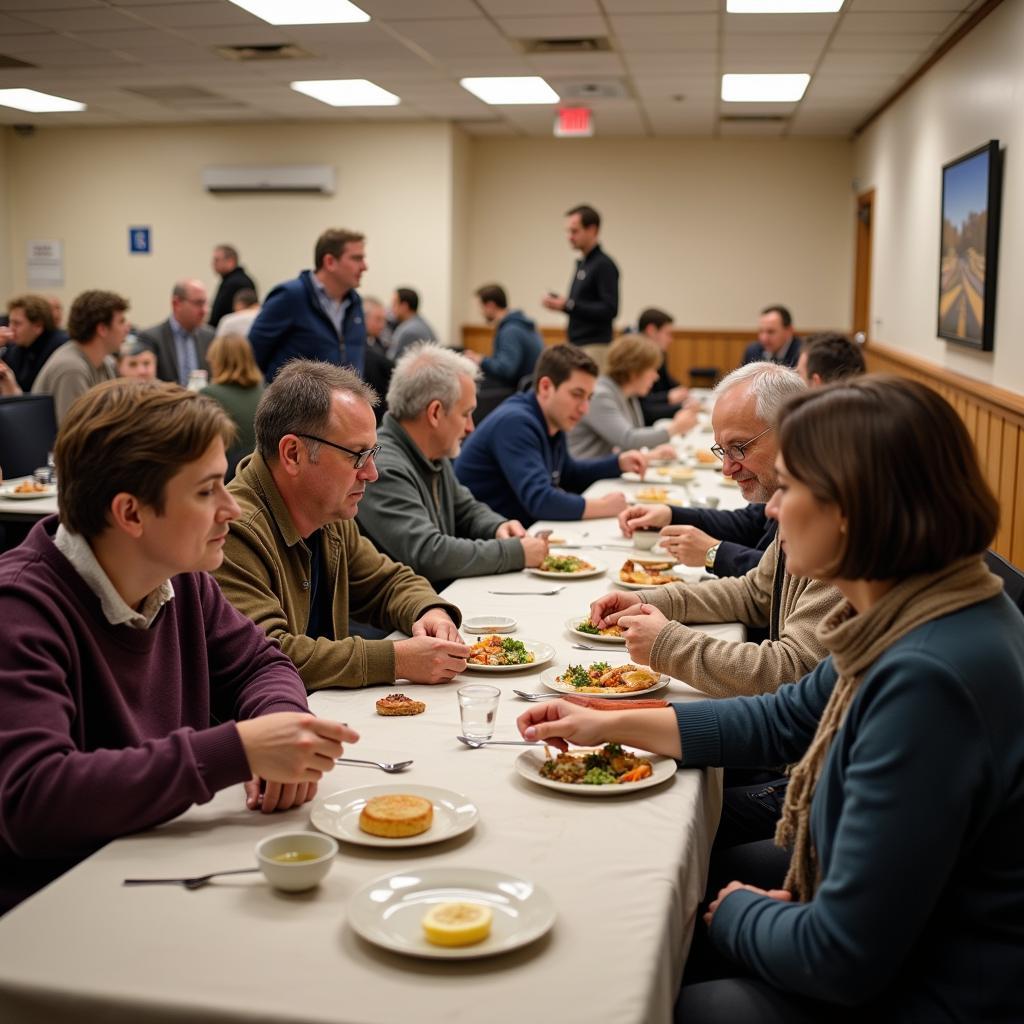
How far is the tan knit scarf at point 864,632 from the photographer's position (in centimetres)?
126

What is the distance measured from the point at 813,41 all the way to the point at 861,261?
14.5 feet

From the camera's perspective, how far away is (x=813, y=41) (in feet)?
21.9

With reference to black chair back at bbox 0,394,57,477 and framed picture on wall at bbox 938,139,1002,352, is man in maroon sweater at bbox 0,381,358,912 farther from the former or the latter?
framed picture on wall at bbox 938,139,1002,352

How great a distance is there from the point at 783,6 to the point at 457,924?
5.79 meters

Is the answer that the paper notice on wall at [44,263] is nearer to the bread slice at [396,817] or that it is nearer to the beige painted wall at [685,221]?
the beige painted wall at [685,221]

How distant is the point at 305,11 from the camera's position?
6.25m

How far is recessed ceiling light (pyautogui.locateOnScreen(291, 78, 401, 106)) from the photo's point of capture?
836cm

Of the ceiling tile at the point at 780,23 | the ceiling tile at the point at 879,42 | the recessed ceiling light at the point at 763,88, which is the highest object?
the recessed ceiling light at the point at 763,88

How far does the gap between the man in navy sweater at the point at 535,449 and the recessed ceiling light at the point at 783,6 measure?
2742mm

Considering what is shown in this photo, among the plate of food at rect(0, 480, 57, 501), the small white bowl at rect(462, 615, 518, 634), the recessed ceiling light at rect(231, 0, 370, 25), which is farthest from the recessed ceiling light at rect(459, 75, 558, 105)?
the small white bowl at rect(462, 615, 518, 634)

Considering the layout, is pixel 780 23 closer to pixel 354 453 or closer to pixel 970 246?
pixel 970 246

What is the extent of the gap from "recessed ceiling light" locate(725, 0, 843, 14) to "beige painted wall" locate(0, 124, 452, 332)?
469cm

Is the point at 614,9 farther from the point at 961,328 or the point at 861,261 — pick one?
the point at 861,261

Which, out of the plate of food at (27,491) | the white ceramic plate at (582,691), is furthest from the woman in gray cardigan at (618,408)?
the white ceramic plate at (582,691)
